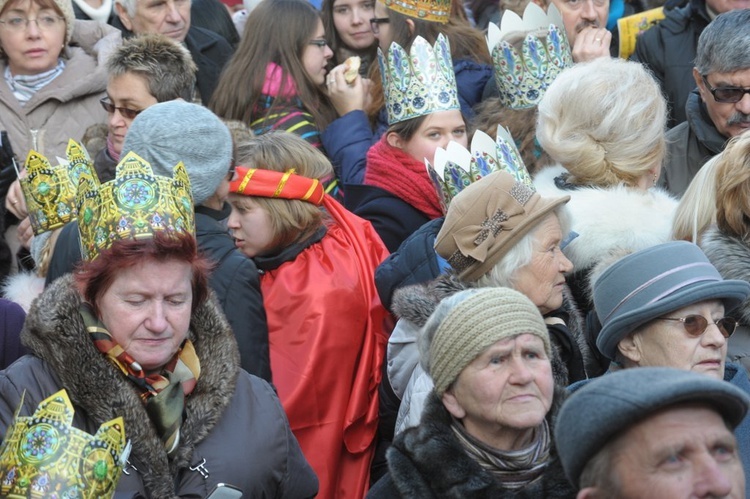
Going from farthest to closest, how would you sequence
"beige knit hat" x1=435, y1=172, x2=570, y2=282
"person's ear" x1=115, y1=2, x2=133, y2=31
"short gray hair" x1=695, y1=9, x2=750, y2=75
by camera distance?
"person's ear" x1=115, y1=2, x2=133, y2=31
"short gray hair" x1=695, y1=9, x2=750, y2=75
"beige knit hat" x1=435, y1=172, x2=570, y2=282

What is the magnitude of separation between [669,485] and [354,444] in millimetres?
2773

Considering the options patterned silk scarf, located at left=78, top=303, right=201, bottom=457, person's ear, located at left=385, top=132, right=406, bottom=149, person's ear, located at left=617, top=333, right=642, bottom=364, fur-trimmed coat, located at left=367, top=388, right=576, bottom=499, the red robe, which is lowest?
the red robe

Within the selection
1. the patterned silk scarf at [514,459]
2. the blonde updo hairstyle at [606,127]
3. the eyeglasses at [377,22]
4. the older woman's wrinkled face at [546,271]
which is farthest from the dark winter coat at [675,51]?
the patterned silk scarf at [514,459]

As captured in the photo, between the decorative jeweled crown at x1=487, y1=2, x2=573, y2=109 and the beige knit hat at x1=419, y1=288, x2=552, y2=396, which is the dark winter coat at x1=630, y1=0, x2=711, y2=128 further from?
the beige knit hat at x1=419, y1=288, x2=552, y2=396

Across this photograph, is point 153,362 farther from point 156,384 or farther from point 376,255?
point 376,255

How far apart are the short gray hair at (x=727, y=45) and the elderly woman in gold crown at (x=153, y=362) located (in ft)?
8.30

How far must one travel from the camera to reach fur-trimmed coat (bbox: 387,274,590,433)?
14.4 feet

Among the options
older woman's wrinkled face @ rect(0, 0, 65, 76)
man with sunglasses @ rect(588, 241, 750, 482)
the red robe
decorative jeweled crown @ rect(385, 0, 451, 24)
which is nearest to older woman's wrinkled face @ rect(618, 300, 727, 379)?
man with sunglasses @ rect(588, 241, 750, 482)

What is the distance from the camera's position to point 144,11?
7.46 m

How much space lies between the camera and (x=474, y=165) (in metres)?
5.14

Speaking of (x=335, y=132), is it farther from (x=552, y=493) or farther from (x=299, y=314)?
(x=552, y=493)

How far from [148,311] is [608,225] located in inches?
74.8

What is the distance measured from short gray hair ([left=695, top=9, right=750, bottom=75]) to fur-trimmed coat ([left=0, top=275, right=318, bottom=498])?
8.45ft

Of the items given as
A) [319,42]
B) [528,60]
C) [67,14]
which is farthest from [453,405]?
[67,14]
